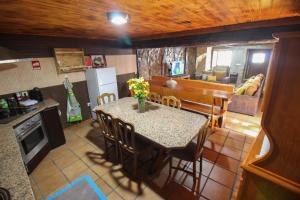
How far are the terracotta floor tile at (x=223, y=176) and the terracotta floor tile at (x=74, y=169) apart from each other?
6.58 feet

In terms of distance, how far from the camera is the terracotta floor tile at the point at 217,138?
9.59 ft

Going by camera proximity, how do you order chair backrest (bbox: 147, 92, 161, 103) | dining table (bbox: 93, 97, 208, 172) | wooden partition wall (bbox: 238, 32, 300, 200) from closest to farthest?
wooden partition wall (bbox: 238, 32, 300, 200) → dining table (bbox: 93, 97, 208, 172) → chair backrest (bbox: 147, 92, 161, 103)

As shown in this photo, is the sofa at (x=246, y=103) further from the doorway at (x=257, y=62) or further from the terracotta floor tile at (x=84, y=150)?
the doorway at (x=257, y=62)

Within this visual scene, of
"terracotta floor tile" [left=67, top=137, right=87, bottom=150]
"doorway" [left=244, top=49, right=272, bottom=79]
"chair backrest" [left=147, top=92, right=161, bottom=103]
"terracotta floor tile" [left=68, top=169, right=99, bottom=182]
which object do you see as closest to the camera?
"terracotta floor tile" [left=68, top=169, right=99, bottom=182]

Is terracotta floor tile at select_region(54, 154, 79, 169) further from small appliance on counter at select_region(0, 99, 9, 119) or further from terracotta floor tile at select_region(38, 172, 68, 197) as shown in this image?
small appliance on counter at select_region(0, 99, 9, 119)

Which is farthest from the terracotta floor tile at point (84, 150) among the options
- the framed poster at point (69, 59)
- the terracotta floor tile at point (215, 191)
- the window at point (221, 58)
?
the window at point (221, 58)

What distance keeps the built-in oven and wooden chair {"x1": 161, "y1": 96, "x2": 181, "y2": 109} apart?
2.26 metres

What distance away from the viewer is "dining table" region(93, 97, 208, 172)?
1.66 meters

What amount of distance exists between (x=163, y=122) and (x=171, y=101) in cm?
109

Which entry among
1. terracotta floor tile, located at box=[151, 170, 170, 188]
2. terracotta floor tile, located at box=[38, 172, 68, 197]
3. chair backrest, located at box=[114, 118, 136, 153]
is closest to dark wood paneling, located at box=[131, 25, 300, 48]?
chair backrest, located at box=[114, 118, 136, 153]

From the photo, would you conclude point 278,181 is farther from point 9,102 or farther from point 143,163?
point 9,102

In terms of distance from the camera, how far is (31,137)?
2.30m

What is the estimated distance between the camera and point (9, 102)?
234cm

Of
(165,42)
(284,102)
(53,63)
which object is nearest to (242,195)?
(284,102)
